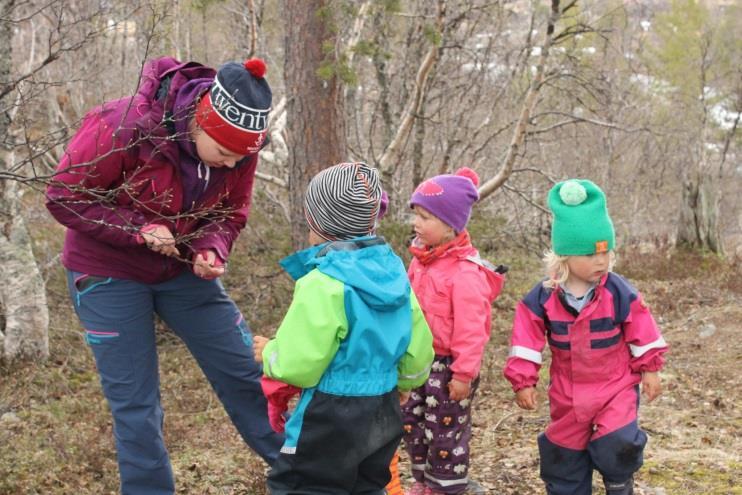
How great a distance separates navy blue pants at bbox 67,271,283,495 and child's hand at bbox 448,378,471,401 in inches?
39.9

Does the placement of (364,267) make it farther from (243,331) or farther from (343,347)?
(243,331)

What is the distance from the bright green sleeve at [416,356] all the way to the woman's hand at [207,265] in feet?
2.83

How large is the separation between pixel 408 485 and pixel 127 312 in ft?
6.19

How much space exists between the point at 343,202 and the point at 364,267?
0.27 metres

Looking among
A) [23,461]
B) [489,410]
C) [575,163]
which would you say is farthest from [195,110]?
[575,163]

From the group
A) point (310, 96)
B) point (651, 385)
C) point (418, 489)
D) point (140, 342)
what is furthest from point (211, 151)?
point (310, 96)

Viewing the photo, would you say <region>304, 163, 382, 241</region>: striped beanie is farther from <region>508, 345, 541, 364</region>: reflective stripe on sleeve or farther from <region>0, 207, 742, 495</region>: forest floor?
<region>0, 207, 742, 495</region>: forest floor

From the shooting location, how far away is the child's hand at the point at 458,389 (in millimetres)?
3488

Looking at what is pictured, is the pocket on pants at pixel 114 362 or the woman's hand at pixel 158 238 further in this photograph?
the pocket on pants at pixel 114 362

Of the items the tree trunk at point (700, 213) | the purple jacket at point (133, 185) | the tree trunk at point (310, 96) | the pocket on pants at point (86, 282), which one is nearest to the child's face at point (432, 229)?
the purple jacket at point (133, 185)

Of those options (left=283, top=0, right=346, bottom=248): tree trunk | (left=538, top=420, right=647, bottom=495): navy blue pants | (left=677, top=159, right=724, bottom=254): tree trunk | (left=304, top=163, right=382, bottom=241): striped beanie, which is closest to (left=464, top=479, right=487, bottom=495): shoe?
(left=538, top=420, right=647, bottom=495): navy blue pants

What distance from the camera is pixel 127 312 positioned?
3242mm

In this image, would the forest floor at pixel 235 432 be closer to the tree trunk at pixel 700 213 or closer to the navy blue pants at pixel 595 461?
the navy blue pants at pixel 595 461

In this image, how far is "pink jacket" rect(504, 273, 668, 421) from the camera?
3258mm
